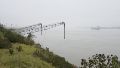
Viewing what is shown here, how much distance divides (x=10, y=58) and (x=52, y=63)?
2207mm

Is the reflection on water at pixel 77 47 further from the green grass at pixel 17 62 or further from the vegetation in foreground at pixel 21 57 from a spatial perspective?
the green grass at pixel 17 62

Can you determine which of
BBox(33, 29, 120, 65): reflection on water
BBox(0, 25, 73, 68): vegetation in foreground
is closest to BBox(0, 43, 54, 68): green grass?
BBox(0, 25, 73, 68): vegetation in foreground

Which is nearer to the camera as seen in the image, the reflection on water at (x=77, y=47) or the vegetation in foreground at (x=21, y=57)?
the vegetation in foreground at (x=21, y=57)

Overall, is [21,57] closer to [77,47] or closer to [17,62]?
[17,62]

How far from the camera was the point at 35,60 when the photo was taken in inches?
429

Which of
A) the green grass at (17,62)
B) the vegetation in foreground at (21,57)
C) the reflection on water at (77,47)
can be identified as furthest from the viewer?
the reflection on water at (77,47)

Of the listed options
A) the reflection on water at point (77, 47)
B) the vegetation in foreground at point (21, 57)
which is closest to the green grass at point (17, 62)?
the vegetation in foreground at point (21, 57)

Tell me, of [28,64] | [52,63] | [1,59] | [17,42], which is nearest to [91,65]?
[52,63]

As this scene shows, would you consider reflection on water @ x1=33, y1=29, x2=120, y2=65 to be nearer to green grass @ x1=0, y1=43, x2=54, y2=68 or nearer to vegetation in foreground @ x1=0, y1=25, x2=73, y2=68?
vegetation in foreground @ x1=0, y1=25, x2=73, y2=68

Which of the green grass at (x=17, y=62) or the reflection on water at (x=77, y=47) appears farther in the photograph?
the reflection on water at (x=77, y=47)

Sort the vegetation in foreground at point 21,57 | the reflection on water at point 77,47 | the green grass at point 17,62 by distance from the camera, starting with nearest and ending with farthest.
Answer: the green grass at point 17,62, the vegetation in foreground at point 21,57, the reflection on water at point 77,47

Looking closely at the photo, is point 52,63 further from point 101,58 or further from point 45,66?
point 101,58

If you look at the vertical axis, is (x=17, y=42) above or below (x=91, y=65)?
above

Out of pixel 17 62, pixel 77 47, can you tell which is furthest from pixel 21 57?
pixel 77 47
